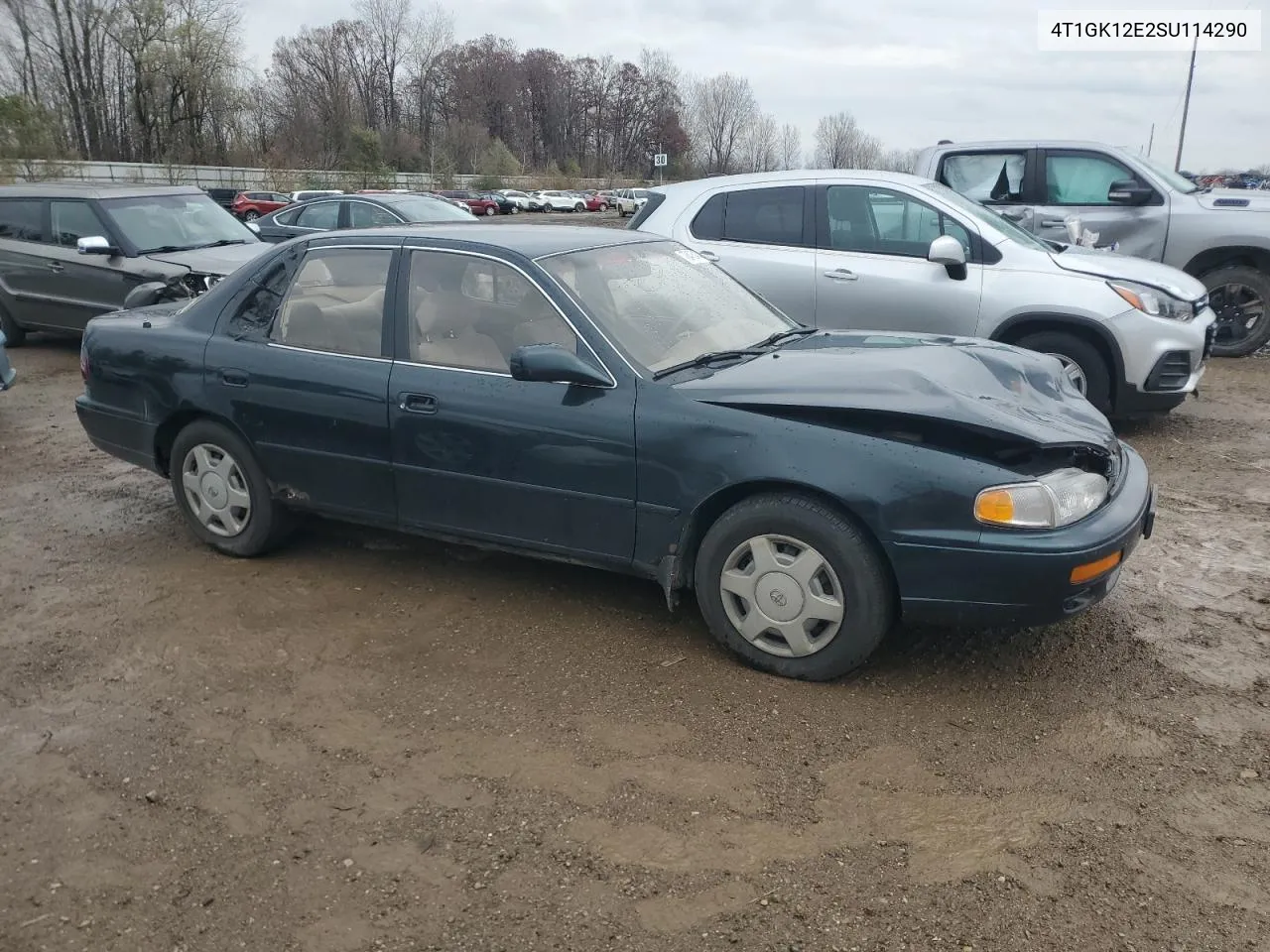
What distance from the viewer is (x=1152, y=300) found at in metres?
6.88

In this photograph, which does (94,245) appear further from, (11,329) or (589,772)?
(589,772)

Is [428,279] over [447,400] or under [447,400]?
over

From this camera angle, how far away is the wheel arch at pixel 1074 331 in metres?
6.84

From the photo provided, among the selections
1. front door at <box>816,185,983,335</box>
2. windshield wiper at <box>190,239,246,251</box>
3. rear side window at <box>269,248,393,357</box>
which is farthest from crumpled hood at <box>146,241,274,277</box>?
front door at <box>816,185,983,335</box>

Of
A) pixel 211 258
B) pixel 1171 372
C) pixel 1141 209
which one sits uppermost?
pixel 1141 209

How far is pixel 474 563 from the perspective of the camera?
5016 mm

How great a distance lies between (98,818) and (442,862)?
1.10m

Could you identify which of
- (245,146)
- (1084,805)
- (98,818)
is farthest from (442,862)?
(245,146)

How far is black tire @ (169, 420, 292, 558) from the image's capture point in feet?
16.1

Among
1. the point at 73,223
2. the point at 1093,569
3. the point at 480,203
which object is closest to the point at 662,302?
the point at 1093,569

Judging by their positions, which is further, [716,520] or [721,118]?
[721,118]

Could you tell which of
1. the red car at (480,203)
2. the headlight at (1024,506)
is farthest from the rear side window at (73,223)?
the red car at (480,203)

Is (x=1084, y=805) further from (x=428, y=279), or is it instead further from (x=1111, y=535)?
(x=428, y=279)

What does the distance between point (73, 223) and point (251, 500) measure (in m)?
6.96
